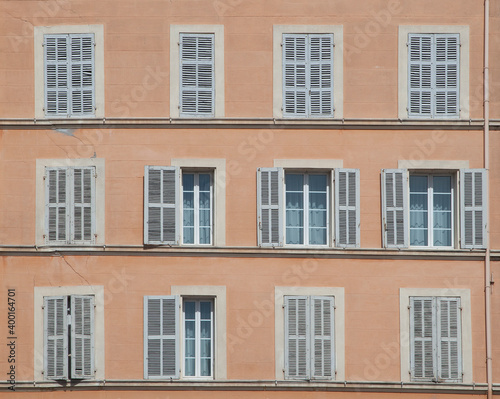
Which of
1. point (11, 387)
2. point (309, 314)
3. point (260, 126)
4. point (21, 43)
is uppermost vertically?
point (21, 43)

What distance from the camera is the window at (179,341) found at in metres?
23.7

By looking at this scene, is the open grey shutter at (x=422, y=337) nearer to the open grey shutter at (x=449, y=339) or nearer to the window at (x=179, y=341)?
the open grey shutter at (x=449, y=339)

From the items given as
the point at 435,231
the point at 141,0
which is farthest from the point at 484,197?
the point at 141,0

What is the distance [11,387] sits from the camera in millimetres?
23812

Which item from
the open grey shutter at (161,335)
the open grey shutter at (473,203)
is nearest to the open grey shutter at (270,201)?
the open grey shutter at (161,335)

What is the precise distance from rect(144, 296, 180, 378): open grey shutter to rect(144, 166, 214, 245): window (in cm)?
128

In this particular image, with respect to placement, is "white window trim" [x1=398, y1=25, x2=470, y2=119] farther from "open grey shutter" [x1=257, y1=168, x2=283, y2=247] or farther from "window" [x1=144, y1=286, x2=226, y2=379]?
"window" [x1=144, y1=286, x2=226, y2=379]

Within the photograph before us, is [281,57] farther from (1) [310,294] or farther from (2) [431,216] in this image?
(1) [310,294]

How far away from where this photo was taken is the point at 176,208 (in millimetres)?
24047

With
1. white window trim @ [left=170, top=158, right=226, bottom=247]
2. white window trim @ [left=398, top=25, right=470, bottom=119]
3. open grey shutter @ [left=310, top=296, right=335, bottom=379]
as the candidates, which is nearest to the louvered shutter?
white window trim @ [left=170, top=158, right=226, bottom=247]

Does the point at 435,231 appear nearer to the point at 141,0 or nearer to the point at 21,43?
the point at 141,0

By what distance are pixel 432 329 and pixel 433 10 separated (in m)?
6.76

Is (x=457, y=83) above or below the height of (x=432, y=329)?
above

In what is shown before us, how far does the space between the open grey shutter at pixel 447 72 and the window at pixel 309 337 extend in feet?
15.8
